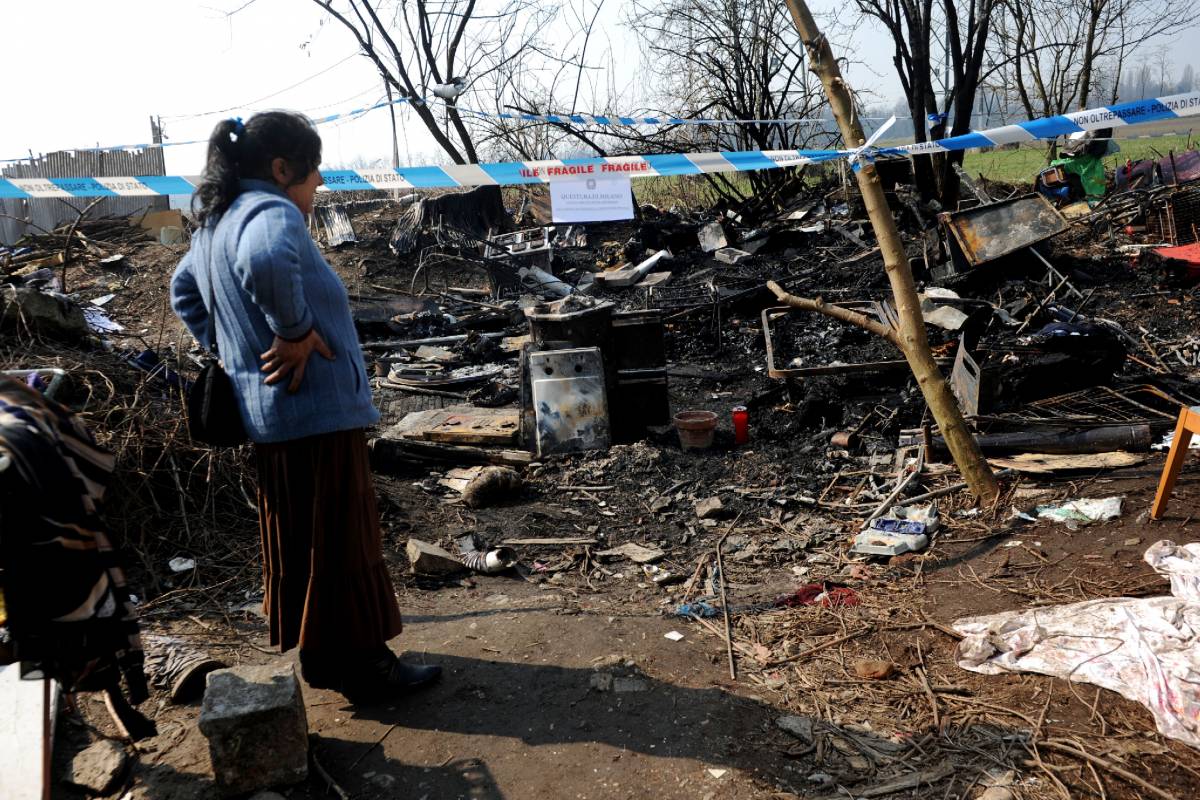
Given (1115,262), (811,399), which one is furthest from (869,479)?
(1115,262)

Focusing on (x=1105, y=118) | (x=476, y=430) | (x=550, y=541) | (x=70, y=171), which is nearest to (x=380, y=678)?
(x=550, y=541)

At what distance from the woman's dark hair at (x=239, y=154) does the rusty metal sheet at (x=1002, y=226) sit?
9050 mm

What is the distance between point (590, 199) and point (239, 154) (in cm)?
386

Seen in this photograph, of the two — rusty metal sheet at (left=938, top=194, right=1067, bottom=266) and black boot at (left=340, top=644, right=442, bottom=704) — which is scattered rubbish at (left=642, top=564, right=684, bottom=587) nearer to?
black boot at (left=340, top=644, right=442, bottom=704)

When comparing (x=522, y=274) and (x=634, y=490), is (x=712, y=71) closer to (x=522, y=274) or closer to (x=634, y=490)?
(x=522, y=274)

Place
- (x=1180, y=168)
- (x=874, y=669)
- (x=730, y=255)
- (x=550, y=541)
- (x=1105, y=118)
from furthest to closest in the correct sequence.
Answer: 1. (x=730, y=255)
2. (x=1180, y=168)
3. (x=1105, y=118)
4. (x=550, y=541)
5. (x=874, y=669)

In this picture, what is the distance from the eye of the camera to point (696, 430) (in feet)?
21.3

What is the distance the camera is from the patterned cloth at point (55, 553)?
6.91ft

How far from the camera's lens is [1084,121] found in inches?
211

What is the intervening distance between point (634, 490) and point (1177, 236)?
33.4 feet

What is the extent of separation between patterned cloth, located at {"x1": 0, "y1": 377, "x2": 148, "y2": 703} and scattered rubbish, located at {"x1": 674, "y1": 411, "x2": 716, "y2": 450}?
4.58m

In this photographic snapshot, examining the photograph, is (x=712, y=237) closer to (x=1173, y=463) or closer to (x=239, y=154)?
(x=1173, y=463)

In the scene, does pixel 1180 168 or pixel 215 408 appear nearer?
pixel 215 408

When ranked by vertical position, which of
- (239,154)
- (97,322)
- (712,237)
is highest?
(239,154)
